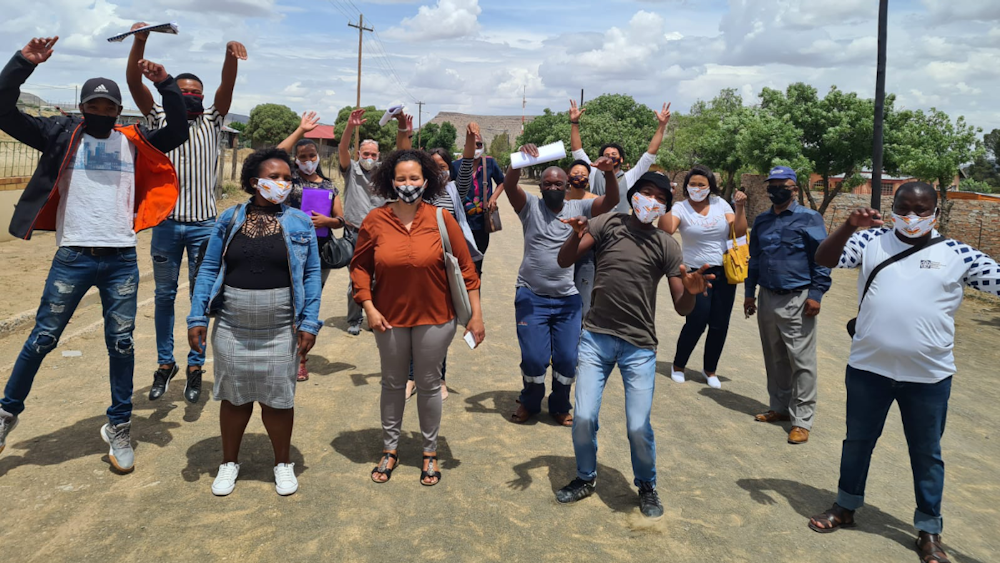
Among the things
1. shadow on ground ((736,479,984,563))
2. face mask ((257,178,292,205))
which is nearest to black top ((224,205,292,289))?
face mask ((257,178,292,205))

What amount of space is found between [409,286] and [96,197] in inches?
76.0

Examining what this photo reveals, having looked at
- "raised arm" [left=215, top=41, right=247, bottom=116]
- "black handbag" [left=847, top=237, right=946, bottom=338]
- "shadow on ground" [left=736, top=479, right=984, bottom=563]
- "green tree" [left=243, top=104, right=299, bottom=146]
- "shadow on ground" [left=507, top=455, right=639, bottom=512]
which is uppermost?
"green tree" [left=243, top=104, right=299, bottom=146]

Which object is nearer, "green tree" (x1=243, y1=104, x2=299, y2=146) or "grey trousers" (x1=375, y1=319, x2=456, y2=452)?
"grey trousers" (x1=375, y1=319, x2=456, y2=452)

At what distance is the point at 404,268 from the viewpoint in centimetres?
431

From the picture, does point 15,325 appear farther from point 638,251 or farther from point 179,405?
point 638,251

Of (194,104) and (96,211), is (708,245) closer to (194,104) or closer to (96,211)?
(194,104)

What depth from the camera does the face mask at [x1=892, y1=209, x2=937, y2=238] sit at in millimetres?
3857

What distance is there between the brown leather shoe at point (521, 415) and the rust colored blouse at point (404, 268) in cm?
155

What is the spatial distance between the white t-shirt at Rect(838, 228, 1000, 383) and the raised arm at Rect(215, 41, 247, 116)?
4.17m

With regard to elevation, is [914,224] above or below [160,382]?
above

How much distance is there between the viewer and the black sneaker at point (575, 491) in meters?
4.34

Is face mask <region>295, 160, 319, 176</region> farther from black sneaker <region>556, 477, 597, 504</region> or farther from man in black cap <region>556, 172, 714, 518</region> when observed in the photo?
black sneaker <region>556, 477, 597, 504</region>

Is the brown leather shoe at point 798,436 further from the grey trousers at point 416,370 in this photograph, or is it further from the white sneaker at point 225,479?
the white sneaker at point 225,479

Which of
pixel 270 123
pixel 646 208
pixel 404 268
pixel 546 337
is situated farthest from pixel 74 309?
pixel 270 123
